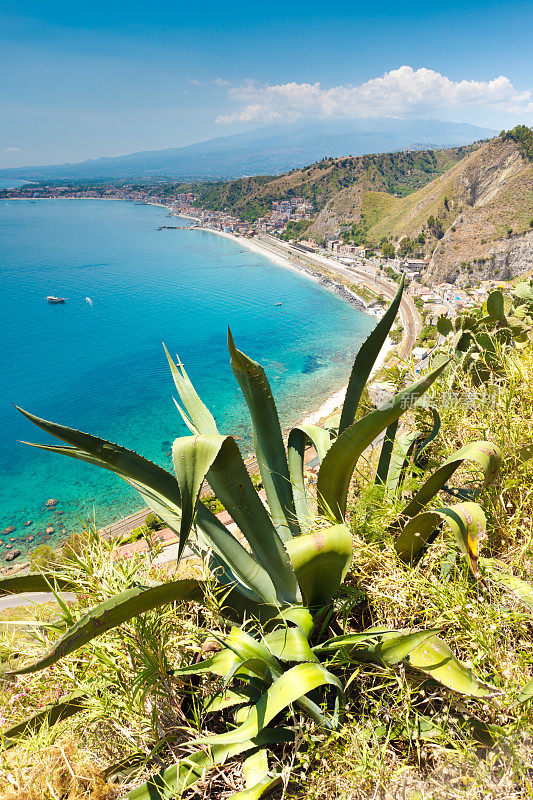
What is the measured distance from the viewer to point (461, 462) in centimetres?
143

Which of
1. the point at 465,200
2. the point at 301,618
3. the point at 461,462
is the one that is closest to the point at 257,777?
the point at 301,618

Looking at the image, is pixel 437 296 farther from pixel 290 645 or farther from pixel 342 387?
pixel 290 645

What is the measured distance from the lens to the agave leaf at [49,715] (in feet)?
4.25

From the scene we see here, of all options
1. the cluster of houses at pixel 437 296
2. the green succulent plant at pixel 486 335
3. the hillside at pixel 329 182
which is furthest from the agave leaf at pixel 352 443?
the hillside at pixel 329 182

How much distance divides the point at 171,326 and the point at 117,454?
160ft

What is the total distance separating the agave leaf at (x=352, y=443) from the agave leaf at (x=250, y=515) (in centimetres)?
26

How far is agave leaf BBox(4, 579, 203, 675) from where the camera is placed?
0.94m

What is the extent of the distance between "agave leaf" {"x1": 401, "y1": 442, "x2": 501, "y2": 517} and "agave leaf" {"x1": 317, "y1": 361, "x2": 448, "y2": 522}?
235mm

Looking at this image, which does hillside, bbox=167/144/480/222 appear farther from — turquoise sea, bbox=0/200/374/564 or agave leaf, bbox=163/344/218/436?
agave leaf, bbox=163/344/218/436

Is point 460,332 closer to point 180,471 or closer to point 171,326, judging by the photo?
point 180,471

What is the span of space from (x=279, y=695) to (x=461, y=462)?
3.08 feet

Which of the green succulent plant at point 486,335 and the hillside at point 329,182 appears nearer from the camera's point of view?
the green succulent plant at point 486,335

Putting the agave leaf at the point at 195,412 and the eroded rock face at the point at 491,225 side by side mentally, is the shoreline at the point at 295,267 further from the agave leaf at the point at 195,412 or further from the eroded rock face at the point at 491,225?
the agave leaf at the point at 195,412

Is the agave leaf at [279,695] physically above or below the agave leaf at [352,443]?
below
